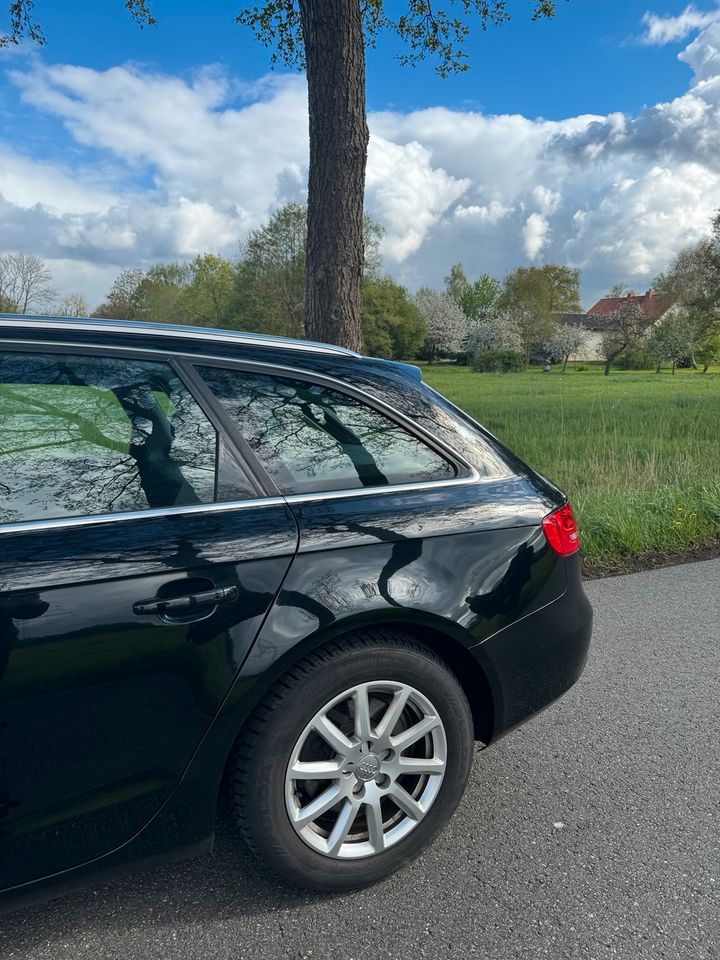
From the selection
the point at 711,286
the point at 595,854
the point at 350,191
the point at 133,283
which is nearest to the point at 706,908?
the point at 595,854

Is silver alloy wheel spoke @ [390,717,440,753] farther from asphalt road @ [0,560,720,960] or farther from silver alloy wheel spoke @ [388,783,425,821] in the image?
asphalt road @ [0,560,720,960]

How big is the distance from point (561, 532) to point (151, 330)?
4.86 feet

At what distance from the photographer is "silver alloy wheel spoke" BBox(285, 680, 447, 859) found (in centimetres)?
197

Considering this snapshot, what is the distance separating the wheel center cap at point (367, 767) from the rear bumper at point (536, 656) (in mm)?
429

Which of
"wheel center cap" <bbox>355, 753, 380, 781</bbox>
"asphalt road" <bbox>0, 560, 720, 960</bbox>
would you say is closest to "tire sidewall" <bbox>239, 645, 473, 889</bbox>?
"asphalt road" <bbox>0, 560, 720, 960</bbox>

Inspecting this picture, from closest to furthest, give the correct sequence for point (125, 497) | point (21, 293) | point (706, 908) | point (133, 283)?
point (125, 497)
point (706, 908)
point (21, 293)
point (133, 283)

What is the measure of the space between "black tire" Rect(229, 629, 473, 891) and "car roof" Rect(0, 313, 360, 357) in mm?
945

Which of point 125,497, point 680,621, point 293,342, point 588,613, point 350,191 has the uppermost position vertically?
point 350,191

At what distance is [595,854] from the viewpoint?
2262 mm

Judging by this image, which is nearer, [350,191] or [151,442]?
[151,442]

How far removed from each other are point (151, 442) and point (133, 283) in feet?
247

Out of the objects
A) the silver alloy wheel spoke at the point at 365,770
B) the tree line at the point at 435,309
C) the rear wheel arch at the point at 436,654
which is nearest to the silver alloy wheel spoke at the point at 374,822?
the silver alloy wheel spoke at the point at 365,770

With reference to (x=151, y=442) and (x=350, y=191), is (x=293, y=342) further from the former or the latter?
(x=350, y=191)

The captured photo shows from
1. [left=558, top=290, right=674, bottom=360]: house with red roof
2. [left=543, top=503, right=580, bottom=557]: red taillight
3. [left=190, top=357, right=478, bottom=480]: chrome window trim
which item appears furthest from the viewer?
[left=558, top=290, right=674, bottom=360]: house with red roof
